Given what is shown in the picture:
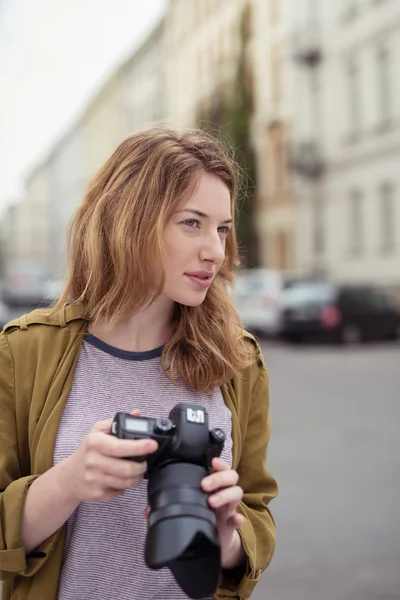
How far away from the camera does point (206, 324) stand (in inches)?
80.0

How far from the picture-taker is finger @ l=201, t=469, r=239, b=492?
1.42 m

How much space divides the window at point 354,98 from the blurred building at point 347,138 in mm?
33

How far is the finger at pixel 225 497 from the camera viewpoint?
1.42 m

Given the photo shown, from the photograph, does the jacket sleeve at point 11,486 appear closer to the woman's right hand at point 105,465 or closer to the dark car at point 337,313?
the woman's right hand at point 105,465

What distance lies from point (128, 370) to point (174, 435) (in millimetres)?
477

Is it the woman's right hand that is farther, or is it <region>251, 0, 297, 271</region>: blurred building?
<region>251, 0, 297, 271</region>: blurred building

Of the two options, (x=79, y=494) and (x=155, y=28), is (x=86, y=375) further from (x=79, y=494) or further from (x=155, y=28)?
(x=155, y=28)

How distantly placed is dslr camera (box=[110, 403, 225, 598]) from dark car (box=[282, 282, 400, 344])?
17.1 m

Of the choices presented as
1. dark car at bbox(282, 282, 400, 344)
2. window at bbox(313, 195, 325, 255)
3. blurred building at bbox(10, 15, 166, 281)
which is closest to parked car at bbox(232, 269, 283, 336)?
dark car at bbox(282, 282, 400, 344)

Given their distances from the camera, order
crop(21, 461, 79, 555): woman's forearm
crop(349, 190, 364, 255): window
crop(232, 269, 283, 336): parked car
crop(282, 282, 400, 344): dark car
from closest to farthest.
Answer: crop(21, 461, 79, 555): woman's forearm < crop(282, 282, 400, 344): dark car < crop(232, 269, 283, 336): parked car < crop(349, 190, 364, 255): window

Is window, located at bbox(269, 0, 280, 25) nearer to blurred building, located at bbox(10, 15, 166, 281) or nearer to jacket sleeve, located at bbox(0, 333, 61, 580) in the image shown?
blurred building, located at bbox(10, 15, 166, 281)

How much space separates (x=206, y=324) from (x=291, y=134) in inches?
1250

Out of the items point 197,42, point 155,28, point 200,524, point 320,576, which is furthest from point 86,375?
point 155,28

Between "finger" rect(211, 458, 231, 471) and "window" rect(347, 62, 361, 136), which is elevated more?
"window" rect(347, 62, 361, 136)
